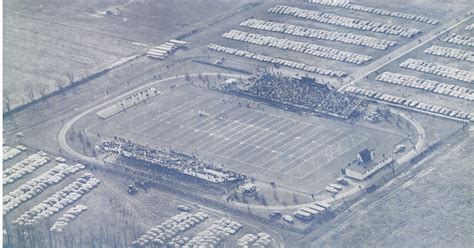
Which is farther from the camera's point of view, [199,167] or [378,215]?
[199,167]

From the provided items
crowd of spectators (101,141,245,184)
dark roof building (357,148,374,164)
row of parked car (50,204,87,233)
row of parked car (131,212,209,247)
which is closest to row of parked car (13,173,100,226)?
row of parked car (50,204,87,233)

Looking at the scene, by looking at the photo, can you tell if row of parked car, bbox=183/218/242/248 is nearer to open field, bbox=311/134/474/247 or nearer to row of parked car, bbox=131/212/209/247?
row of parked car, bbox=131/212/209/247

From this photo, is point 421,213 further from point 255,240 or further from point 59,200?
point 59,200

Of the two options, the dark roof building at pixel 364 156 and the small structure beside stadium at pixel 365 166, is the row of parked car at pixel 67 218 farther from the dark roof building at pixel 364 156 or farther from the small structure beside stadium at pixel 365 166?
the dark roof building at pixel 364 156

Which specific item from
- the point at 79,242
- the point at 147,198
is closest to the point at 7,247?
the point at 79,242

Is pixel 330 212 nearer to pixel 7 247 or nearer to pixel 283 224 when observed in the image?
pixel 283 224

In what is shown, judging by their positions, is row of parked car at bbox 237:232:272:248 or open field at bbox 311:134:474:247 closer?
open field at bbox 311:134:474:247
